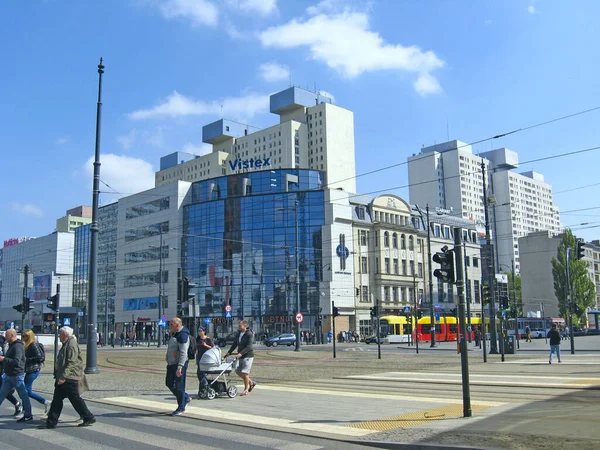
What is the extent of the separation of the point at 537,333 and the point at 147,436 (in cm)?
6958

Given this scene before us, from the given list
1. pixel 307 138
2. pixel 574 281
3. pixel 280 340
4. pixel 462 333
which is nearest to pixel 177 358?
Answer: pixel 462 333

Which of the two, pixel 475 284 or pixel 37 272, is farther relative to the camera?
pixel 37 272

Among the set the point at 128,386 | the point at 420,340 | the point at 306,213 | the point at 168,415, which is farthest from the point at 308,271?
the point at 168,415

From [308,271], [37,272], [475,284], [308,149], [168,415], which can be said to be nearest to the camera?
[168,415]

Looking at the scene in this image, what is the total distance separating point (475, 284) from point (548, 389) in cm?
7537

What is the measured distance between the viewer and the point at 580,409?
416 inches

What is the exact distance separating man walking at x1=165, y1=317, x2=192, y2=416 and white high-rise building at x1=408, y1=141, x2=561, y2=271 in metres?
152

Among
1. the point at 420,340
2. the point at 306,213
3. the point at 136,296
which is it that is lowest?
the point at 420,340

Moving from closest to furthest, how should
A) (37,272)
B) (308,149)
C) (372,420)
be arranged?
(372,420) < (37,272) < (308,149)

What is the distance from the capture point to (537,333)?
7088cm

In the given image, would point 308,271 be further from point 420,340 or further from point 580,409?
point 580,409

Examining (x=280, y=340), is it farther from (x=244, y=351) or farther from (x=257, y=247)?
(x=244, y=351)

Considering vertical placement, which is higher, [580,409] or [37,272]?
[37,272]

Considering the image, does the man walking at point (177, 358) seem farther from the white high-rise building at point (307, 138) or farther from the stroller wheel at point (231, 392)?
the white high-rise building at point (307, 138)
